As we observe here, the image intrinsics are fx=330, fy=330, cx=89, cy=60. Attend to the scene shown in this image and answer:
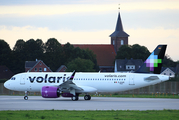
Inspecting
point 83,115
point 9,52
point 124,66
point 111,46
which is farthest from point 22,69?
point 83,115

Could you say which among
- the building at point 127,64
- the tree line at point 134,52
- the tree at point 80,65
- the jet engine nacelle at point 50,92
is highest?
the tree line at point 134,52

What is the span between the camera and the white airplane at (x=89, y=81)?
120 feet

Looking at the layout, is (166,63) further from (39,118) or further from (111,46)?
(39,118)

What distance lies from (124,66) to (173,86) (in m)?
59.9

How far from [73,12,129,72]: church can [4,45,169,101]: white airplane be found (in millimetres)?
91600

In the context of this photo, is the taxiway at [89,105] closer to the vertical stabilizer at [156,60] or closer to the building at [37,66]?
the vertical stabilizer at [156,60]

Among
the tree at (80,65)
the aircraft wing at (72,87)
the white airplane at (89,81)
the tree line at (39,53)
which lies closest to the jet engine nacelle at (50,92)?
the white airplane at (89,81)

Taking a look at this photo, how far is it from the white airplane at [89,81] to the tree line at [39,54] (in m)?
62.2

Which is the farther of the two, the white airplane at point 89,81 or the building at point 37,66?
the building at point 37,66

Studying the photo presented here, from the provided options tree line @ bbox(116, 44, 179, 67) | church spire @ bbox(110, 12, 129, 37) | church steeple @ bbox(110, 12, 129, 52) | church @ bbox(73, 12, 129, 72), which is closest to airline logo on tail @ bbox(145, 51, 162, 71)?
tree line @ bbox(116, 44, 179, 67)

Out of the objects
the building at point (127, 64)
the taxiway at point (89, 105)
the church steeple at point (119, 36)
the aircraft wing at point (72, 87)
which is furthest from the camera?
the church steeple at point (119, 36)

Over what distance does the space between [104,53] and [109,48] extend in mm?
5329

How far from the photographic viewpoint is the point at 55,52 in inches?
4163

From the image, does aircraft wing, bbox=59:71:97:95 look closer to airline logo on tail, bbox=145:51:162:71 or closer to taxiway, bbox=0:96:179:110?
taxiway, bbox=0:96:179:110
